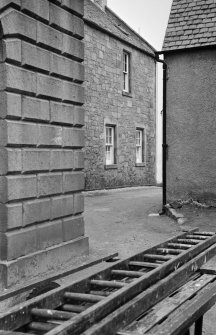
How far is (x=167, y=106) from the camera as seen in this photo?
1359 cm

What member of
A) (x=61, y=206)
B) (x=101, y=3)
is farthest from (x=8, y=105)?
(x=101, y=3)

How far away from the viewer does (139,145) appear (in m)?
24.3

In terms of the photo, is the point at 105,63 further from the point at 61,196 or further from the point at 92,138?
the point at 61,196

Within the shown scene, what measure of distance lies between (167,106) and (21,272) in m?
8.51

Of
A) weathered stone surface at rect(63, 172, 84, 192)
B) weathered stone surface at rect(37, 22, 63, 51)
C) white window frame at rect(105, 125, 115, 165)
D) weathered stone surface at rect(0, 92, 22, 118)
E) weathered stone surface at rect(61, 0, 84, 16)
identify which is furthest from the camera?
white window frame at rect(105, 125, 115, 165)

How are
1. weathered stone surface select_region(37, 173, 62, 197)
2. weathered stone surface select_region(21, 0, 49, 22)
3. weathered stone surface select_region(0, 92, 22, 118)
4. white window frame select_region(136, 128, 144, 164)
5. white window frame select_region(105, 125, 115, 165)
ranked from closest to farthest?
1. weathered stone surface select_region(0, 92, 22, 118)
2. weathered stone surface select_region(21, 0, 49, 22)
3. weathered stone surface select_region(37, 173, 62, 197)
4. white window frame select_region(105, 125, 115, 165)
5. white window frame select_region(136, 128, 144, 164)

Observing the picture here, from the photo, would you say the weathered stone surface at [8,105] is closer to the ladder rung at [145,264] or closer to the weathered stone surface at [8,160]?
the weathered stone surface at [8,160]

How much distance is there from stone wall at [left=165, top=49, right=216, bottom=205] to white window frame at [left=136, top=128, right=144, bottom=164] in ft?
34.9

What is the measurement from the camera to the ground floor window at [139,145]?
24188 mm

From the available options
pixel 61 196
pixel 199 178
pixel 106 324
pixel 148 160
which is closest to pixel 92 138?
pixel 148 160

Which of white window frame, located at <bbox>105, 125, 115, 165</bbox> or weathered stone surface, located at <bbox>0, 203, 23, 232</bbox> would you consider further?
white window frame, located at <bbox>105, 125, 115, 165</bbox>

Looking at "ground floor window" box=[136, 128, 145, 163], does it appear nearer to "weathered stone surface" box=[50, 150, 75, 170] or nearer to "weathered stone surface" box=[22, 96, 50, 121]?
"weathered stone surface" box=[50, 150, 75, 170]

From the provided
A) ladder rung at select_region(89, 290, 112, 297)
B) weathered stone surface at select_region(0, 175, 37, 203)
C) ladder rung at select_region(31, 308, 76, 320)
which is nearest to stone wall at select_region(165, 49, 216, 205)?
weathered stone surface at select_region(0, 175, 37, 203)

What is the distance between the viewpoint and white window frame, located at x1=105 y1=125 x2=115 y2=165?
21297 millimetres
